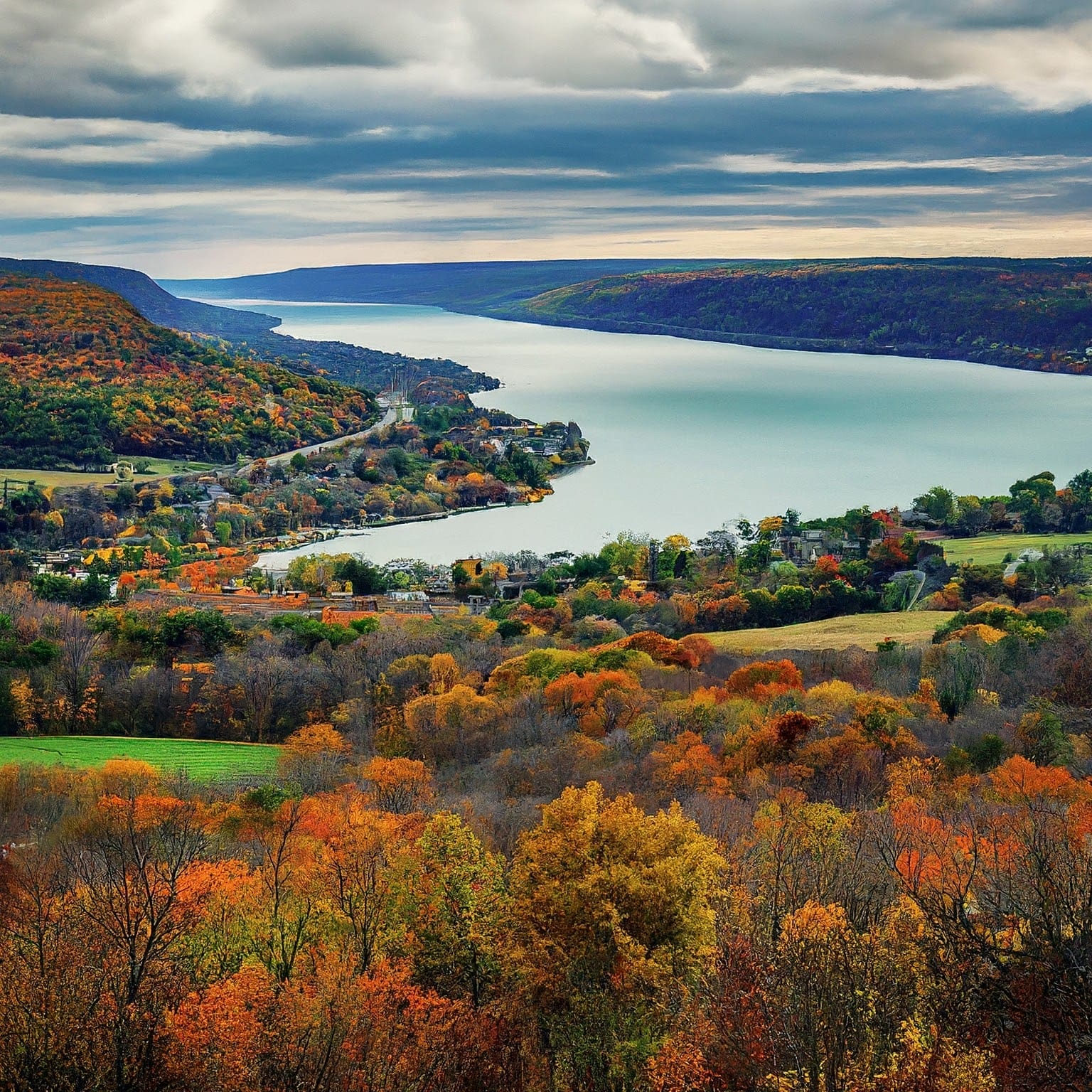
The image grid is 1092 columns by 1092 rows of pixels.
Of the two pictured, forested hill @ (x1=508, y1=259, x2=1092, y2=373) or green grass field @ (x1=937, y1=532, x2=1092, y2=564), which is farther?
forested hill @ (x1=508, y1=259, x2=1092, y2=373)

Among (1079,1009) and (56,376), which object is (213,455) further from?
(1079,1009)

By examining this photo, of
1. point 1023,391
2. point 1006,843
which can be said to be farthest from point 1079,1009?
point 1023,391

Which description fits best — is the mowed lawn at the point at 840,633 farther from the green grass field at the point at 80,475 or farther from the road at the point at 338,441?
the road at the point at 338,441

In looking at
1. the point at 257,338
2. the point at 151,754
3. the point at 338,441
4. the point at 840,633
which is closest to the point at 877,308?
the point at 257,338

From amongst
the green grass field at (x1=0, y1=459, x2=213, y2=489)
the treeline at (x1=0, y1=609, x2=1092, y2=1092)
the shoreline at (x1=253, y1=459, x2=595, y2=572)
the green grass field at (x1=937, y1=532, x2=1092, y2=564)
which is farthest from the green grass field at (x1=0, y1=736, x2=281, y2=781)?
the green grass field at (x1=0, y1=459, x2=213, y2=489)

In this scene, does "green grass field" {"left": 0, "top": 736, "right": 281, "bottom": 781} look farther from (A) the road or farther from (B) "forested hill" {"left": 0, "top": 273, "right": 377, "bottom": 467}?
(B) "forested hill" {"left": 0, "top": 273, "right": 377, "bottom": 467}
